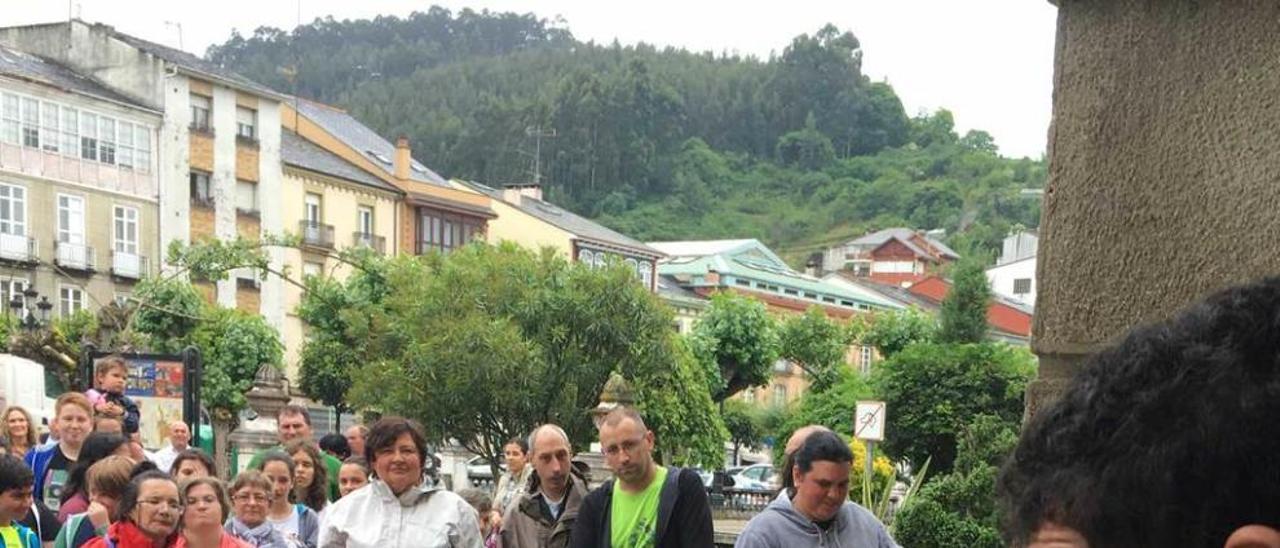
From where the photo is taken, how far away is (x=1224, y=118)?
3.18 metres

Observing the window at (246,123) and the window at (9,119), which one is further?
the window at (246,123)

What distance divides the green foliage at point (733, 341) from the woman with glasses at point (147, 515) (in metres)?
46.6

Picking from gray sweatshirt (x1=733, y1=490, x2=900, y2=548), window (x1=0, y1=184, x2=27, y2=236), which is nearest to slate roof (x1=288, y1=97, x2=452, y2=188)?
window (x1=0, y1=184, x2=27, y2=236)

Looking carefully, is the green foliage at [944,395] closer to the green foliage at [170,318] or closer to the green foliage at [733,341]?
the green foliage at [733,341]

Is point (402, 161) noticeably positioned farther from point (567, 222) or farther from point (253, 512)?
point (253, 512)

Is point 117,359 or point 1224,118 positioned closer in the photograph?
point 1224,118

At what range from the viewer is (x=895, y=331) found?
198 feet

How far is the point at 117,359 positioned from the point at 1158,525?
35.0 ft

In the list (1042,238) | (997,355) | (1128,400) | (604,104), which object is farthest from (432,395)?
(604,104)

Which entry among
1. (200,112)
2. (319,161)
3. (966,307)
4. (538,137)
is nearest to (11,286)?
(200,112)

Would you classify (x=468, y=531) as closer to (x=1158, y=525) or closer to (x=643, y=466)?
(x=643, y=466)

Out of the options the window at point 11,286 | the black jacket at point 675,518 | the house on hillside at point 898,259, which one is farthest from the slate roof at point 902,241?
the black jacket at point 675,518

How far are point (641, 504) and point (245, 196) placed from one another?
47.5 meters

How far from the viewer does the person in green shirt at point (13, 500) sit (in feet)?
24.9
